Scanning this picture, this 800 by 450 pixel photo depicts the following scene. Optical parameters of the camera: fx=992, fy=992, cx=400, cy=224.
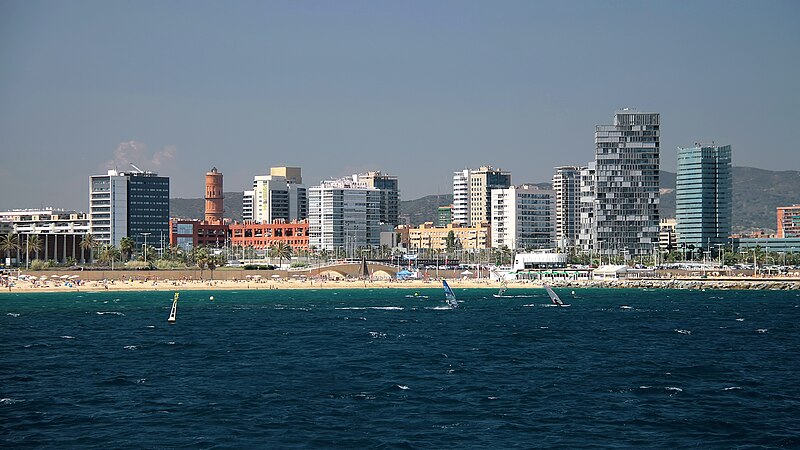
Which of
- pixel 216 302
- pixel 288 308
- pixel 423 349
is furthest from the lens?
pixel 216 302

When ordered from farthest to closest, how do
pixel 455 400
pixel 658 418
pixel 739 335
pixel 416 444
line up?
pixel 739 335 → pixel 455 400 → pixel 658 418 → pixel 416 444

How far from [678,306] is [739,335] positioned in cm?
5710

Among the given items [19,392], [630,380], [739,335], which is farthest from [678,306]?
[19,392]

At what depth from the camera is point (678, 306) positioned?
161 meters

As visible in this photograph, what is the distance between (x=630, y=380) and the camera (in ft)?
230

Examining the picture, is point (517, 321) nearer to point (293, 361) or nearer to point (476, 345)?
point (476, 345)

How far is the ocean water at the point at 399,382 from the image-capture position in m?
51.6

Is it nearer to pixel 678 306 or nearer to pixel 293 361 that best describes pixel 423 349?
pixel 293 361

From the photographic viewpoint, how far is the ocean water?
169 ft

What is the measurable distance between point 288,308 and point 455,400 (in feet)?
314

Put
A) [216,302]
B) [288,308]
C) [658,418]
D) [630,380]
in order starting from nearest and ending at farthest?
[658,418], [630,380], [288,308], [216,302]

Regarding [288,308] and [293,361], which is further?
[288,308]

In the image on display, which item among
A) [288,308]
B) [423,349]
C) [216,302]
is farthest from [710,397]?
[216,302]

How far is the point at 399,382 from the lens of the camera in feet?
225
